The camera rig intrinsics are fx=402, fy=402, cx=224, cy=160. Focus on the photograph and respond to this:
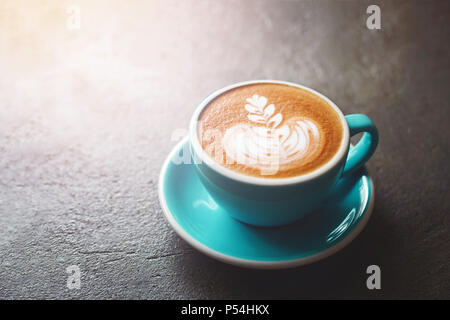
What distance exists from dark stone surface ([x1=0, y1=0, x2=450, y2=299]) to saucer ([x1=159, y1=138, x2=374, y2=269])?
0.05m

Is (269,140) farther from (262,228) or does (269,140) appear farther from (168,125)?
(168,125)

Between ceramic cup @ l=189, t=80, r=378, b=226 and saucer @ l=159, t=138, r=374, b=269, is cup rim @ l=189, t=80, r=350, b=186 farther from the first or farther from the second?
saucer @ l=159, t=138, r=374, b=269

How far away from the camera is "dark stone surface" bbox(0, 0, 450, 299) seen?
686mm

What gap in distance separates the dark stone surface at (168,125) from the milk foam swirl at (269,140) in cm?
19

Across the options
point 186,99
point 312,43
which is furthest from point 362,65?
point 186,99

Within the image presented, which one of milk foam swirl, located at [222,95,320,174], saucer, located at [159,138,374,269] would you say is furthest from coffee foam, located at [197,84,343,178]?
saucer, located at [159,138,374,269]

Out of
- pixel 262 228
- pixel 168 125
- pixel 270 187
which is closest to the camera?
pixel 270 187

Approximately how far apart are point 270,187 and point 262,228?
137 mm

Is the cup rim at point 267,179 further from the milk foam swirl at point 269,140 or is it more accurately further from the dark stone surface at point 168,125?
the dark stone surface at point 168,125

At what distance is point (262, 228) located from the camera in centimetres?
72

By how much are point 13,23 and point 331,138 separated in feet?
3.80

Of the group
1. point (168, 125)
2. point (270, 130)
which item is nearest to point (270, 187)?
point (270, 130)
